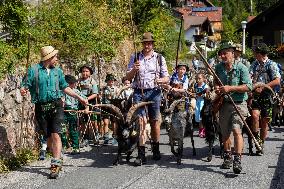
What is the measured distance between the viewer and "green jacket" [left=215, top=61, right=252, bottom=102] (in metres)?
8.55

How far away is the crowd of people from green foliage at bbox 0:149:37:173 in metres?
0.29

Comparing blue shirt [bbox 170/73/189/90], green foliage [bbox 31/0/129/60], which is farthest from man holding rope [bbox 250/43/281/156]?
green foliage [bbox 31/0/129/60]

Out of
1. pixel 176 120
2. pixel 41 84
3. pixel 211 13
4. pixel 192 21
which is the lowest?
pixel 176 120

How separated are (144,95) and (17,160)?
2641mm

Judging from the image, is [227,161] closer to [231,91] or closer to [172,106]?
[231,91]

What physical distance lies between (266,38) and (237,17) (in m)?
64.4

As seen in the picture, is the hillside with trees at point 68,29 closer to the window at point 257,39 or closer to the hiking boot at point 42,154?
the hiking boot at point 42,154

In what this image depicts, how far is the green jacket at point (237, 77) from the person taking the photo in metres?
8.55

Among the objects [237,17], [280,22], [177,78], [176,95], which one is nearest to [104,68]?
[177,78]

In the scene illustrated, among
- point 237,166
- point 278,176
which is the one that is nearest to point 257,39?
point 278,176

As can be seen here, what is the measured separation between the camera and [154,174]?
839cm

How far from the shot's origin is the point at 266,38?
46.8 metres

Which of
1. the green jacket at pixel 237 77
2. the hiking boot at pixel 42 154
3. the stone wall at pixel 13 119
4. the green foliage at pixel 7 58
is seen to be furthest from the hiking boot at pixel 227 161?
the green foliage at pixel 7 58

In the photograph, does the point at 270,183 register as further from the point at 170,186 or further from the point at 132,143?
the point at 132,143
